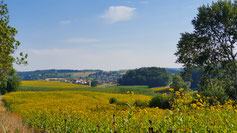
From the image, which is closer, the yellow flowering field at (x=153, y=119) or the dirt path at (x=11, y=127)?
the dirt path at (x=11, y=127)

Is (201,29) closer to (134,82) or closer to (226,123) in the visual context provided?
(226,123)

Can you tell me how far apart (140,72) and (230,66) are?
493ft

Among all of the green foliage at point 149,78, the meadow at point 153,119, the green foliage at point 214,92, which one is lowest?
the green foliage at point 149,78

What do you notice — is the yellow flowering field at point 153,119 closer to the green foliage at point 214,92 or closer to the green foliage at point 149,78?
the green foliage at point 214,92

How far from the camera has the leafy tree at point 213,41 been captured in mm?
19891

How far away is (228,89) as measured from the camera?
22984 mm

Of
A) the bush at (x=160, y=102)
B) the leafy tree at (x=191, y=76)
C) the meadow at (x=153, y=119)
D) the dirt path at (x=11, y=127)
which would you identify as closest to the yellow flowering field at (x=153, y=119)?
the meadow at (x=153, y=119)

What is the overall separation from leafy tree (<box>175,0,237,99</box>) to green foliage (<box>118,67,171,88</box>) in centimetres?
13161

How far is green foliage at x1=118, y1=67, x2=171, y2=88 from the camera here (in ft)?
502

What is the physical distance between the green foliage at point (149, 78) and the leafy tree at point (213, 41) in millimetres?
131607

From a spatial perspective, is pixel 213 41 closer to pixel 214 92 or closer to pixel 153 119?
pixel 214 92

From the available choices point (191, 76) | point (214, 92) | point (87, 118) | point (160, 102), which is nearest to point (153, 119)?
point (87, 118)

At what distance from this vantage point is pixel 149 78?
522 feet

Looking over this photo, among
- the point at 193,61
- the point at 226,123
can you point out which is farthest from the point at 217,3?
the point at 226,123
